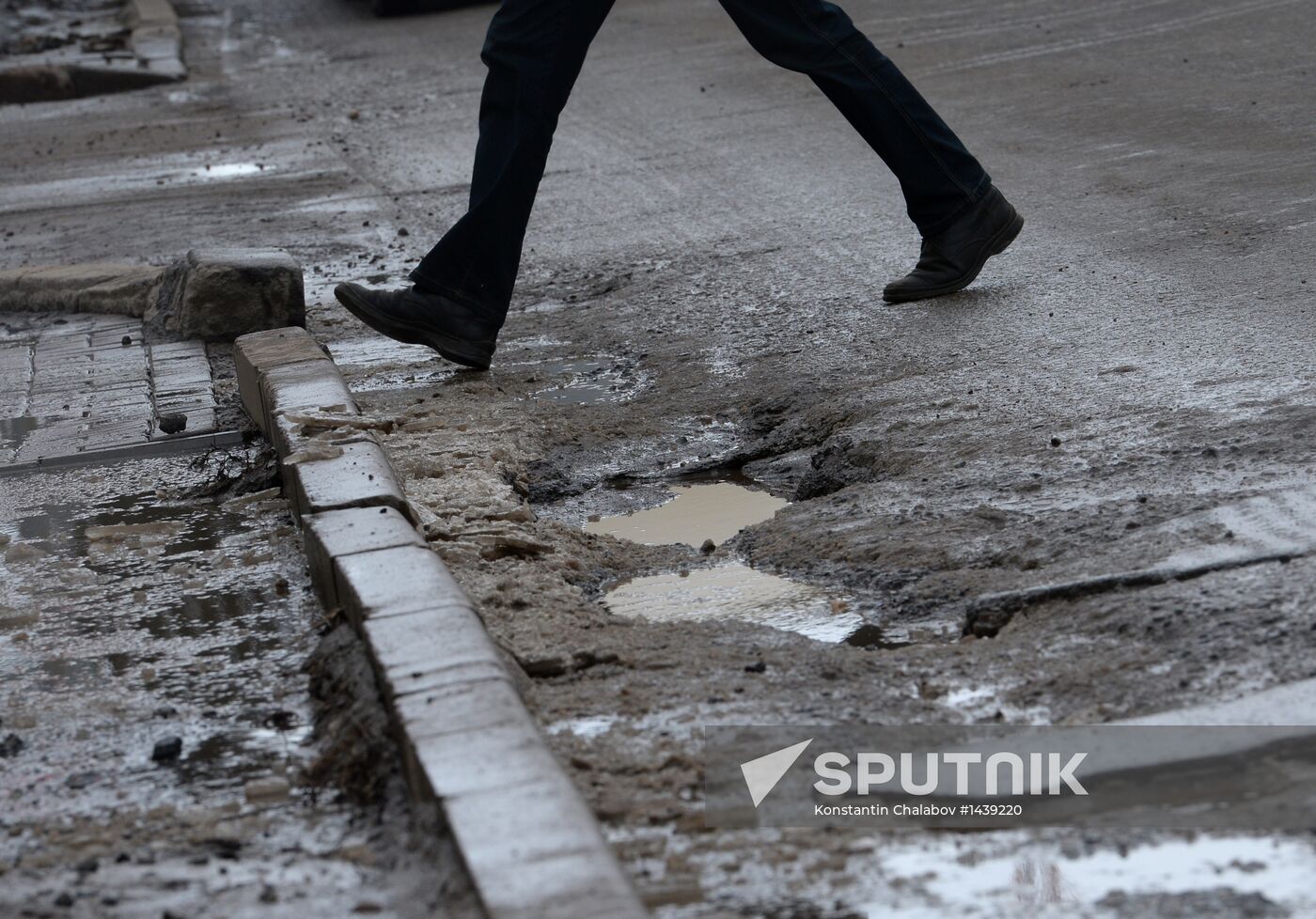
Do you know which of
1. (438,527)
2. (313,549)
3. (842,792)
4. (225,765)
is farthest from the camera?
(438,527)

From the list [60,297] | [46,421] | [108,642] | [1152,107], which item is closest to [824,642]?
[108,642]

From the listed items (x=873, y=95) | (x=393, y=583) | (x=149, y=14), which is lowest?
(x=149, y=14)

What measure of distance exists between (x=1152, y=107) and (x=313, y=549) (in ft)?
16.7

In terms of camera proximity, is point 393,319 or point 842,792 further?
point 393,319

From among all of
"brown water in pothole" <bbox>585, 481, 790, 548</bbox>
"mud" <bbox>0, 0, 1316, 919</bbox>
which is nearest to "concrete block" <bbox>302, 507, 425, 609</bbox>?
"mud" <bbox>0, 0, 1316, 919</bbox>

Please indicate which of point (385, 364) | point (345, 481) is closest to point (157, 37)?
point (385, 364)

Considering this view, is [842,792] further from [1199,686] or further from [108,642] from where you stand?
[108,642]

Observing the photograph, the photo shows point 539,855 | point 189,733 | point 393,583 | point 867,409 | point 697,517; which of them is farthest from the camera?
point 867,409

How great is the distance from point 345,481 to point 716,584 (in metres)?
0.80

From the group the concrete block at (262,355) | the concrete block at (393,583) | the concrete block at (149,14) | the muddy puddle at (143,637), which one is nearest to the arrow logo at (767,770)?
the concrete block at (393,583)

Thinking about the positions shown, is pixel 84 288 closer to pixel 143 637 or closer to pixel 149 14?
pixel 143 637

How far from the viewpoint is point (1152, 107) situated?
7008mm

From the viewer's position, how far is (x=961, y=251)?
4.67 meters

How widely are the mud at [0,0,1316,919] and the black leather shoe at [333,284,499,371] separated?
12 cm
